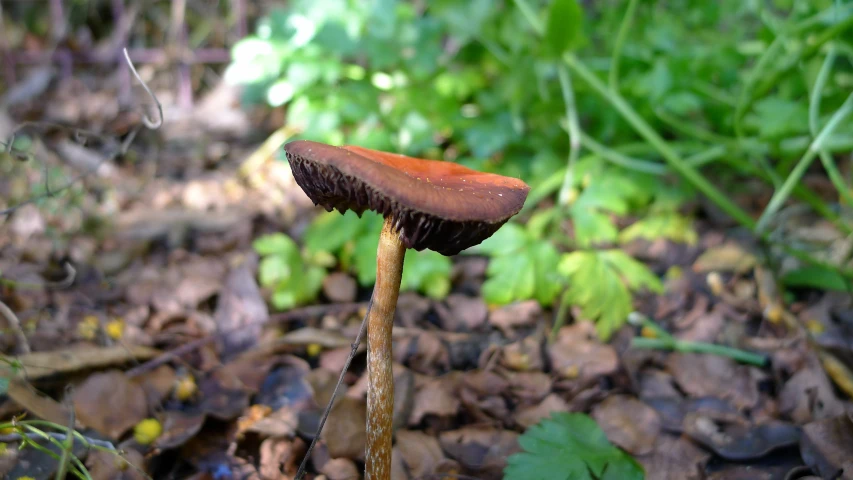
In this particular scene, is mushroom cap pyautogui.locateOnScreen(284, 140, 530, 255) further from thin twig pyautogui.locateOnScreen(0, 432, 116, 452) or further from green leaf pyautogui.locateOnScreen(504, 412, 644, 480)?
thin twig pyautogui.locateOnScreen(0, 432, 116, 452)

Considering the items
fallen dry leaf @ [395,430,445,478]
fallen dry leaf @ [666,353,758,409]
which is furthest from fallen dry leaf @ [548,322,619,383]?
fallen dry leaf @ [395,430,445,478]

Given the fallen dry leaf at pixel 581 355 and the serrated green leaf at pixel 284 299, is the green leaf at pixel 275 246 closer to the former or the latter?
the serrated green leaf at pixel 284 299

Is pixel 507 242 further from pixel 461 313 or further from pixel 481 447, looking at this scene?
pixel 481 447

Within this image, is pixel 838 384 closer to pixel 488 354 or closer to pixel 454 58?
pixel 488 354

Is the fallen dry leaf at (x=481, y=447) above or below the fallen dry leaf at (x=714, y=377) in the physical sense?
below

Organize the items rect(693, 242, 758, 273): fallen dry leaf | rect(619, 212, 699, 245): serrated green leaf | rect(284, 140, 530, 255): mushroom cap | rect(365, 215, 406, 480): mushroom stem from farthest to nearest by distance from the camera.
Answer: rect(619, 212, 699, 245): serrated green leaf < rect(693, 242, 758, 273): fallen dry leaf < rect(365, 215, 406, 480): mushroom stem < rect(284, 140, 530, 255): mushroom cap

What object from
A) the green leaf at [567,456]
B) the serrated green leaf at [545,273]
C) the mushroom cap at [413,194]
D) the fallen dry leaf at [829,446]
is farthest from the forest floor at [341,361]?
the mushroom cap at [413,194]

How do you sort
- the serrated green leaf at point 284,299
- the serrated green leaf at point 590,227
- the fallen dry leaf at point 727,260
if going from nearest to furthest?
the serrated green leaf at point 284,299 < the serrated green leaf at point 590,227 < the fallen dry leaf at point 727,260

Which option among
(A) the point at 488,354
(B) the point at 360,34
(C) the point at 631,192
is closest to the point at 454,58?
(B) the point at 360,34
